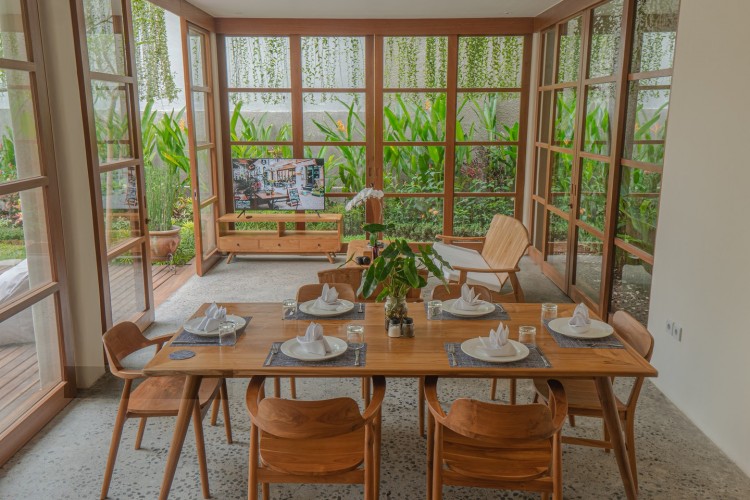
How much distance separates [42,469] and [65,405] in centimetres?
67

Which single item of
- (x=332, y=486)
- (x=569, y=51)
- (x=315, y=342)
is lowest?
(x=332, y=486)

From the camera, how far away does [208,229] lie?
23.2ft

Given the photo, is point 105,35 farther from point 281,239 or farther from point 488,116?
point 488,116

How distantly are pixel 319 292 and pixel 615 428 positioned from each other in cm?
168

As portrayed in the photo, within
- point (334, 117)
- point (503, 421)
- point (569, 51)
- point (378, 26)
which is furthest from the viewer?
point (334, 117)

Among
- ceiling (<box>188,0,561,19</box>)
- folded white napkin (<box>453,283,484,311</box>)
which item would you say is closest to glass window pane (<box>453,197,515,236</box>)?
ceiling (<box>188,0,561,19</box>)

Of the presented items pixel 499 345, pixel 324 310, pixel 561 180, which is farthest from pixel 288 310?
pixel 561 180

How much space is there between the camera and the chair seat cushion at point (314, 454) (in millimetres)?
2338

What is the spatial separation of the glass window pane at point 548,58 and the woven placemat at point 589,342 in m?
4.27

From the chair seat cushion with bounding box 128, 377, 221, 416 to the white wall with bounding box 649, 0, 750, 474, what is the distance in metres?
2.54

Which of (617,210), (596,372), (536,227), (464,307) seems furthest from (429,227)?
(596,372)

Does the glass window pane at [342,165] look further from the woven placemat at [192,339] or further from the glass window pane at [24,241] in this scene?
the woven placemat at [192,339]

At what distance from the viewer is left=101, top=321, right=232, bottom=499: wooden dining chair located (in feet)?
9.00

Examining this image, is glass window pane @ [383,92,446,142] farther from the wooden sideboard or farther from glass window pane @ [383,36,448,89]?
the wooden sideboard
